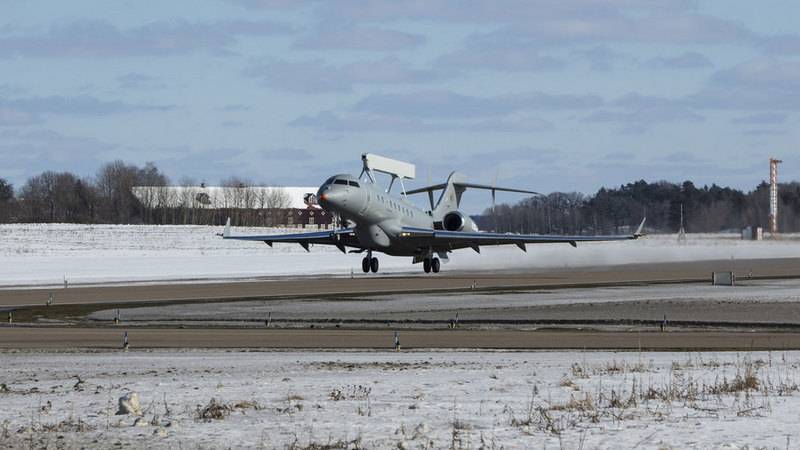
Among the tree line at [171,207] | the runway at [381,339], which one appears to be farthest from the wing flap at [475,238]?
the tree line at [171,207]

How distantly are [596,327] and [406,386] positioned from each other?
61.8ft

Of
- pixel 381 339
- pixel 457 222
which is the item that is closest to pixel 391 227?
pixel 457 222

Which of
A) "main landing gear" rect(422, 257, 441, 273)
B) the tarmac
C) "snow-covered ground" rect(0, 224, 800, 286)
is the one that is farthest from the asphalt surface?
"snow-covered ground" rect(0, 224, 800, 286)

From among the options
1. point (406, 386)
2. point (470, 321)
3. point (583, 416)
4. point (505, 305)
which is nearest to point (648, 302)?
point (505, 305)

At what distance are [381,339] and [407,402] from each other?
1494cm

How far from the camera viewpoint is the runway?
30094 millimetres

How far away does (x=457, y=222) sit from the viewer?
73.4 meters

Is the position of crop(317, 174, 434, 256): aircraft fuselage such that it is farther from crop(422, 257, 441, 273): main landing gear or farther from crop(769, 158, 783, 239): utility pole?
crop(769, 158, 783, 239): utility pole

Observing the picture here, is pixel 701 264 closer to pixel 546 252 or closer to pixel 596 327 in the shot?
pixel 546 252

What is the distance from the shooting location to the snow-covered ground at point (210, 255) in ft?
264

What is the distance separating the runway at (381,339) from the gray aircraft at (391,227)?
25636mm

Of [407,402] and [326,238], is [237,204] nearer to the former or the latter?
[326,238]

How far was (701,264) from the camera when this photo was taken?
3533 inches

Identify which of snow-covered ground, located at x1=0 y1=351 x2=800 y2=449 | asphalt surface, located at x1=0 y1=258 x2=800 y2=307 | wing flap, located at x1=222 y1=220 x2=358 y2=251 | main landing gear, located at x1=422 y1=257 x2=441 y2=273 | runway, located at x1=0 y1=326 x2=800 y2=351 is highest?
wing flap, located at x1=222 y1=220 x2=358 y2=251
